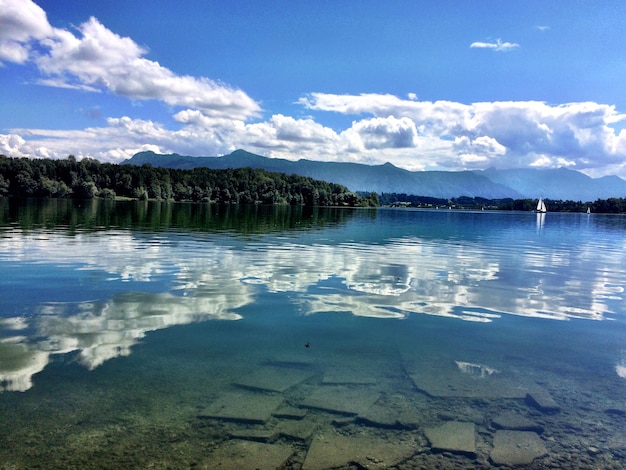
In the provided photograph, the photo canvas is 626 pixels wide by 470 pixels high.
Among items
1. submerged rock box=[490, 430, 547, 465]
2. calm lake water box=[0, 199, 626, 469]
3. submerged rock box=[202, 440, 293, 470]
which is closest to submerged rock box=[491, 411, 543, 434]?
calm lake water box=[0, 199, 626, 469]

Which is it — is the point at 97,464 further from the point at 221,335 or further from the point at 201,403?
the point at 221,335

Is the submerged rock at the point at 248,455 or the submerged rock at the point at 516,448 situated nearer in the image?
the submerged rock at the point at 248,455

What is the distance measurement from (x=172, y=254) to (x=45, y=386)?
24549 millimetres

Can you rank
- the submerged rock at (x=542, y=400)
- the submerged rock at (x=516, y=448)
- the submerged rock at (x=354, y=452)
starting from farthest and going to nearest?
the submerged rock at (x=542, y=400)
the submerged rock at (x=516, y=448)
the submerged rock at (x=354, y=452)

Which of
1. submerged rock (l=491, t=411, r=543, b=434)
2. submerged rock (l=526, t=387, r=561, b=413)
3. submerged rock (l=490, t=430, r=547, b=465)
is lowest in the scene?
submerged rock (l=490, t=430, r=547, b=465)

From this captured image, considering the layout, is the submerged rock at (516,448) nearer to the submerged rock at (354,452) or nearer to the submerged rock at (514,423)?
the submerged rock at (514,423)

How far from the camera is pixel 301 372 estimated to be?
42.0 feet

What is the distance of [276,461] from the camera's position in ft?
Answer: 28.3

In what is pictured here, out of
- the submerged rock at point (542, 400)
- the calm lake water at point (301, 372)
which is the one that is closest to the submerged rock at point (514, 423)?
the calm lake water at point (301, 372)

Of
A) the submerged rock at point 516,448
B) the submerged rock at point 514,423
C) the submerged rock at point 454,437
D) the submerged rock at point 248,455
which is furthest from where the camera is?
the submerged rock at point 514,423

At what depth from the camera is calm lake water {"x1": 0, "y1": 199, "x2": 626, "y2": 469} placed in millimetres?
9133

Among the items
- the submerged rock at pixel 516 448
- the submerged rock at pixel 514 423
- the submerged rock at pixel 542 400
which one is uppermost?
the submerged rock at pixel 542 400

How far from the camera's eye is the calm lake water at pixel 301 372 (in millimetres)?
9133

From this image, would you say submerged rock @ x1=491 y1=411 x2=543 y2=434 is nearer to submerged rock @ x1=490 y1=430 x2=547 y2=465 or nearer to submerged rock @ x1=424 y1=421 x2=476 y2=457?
submerged rock @ x1=490 y1=430 x2=547 y2=465
